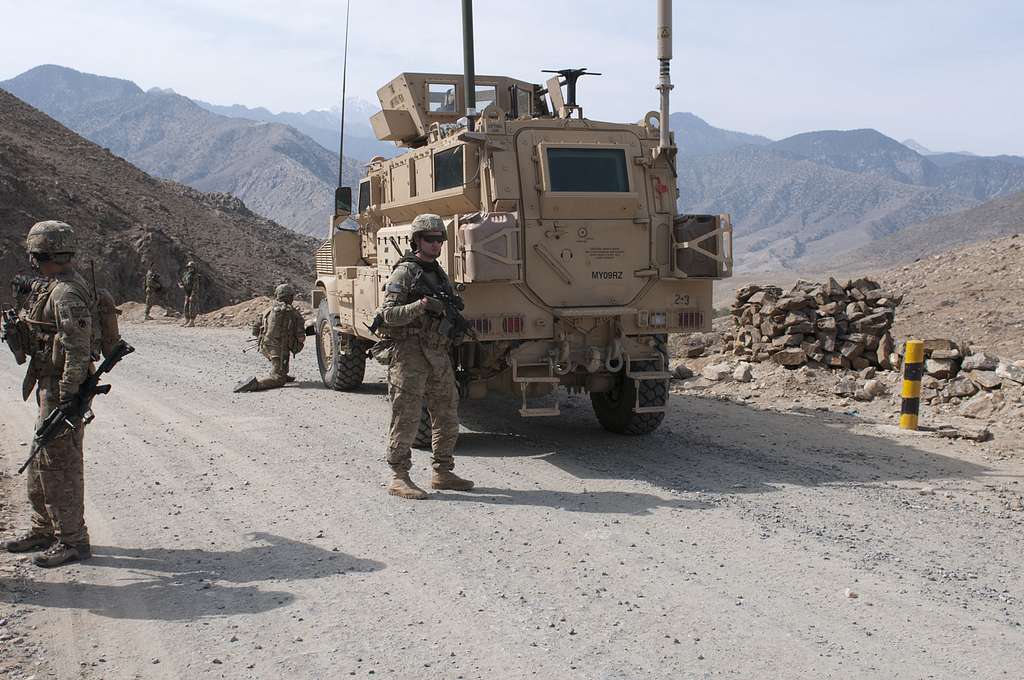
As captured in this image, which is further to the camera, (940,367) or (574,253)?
(940,367)

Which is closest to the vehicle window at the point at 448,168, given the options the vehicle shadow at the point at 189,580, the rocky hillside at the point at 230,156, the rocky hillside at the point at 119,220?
the vehicle shadow at the point at 189,580

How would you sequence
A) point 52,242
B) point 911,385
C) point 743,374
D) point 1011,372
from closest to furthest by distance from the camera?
point 52,242 < point 911,385 < point 1011,372 < point 743,374

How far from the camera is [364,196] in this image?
11.3 metres

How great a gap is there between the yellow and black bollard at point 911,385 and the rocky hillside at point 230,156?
109 metres


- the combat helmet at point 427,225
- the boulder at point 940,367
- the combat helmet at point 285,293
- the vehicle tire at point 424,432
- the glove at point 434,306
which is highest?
the combat helmet at point 427,225

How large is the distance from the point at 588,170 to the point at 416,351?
2.50 metres

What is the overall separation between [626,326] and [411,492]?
2602 mm

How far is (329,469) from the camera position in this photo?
7605 millimetres

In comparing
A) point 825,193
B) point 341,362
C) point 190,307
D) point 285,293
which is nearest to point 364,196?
point 285,293

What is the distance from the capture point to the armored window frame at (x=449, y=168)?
27.5 feet

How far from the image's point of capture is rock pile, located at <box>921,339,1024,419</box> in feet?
31.9

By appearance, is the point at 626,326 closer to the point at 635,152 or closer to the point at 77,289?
the point at 635,152

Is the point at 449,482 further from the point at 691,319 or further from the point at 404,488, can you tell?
the point at 691,319

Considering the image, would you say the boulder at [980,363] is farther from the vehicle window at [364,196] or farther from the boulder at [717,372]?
the vehicle window at [364,196]
